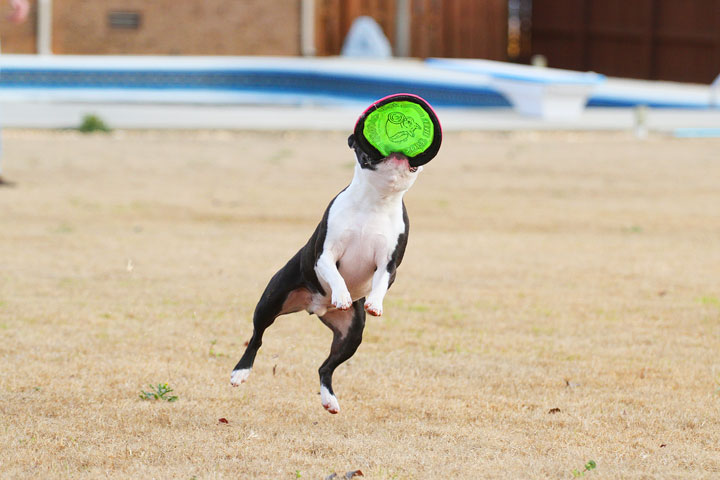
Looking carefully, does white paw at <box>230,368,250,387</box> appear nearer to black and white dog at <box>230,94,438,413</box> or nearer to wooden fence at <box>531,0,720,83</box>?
black and white dog at <box>230,94,438,413</box>

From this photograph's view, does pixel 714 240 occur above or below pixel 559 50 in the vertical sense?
below

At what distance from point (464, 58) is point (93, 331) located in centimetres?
2218

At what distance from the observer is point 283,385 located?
19.0 ft

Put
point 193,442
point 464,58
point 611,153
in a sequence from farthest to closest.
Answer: point 464,58
point 611,153
point 193,442

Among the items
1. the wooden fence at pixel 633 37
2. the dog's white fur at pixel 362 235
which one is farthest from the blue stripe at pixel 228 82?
the dog's white fur at pixel 362 235

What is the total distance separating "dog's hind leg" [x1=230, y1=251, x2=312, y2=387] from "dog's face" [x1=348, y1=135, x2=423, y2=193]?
0.67 meters

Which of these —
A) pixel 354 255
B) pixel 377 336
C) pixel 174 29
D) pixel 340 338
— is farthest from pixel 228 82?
pixel 354 255

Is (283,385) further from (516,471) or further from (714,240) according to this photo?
(714,240)

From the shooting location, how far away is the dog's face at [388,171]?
13.5ft

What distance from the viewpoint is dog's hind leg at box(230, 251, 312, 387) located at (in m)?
4.64

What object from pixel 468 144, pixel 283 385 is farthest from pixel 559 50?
pixel 283 385

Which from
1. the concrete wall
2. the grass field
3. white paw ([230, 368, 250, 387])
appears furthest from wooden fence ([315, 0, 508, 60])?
white paw ([230, 368, 250, 387])

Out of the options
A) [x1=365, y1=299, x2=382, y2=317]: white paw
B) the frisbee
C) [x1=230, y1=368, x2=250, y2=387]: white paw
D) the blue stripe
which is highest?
the frisbee

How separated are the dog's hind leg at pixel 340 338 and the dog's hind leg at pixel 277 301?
0.16 meters
